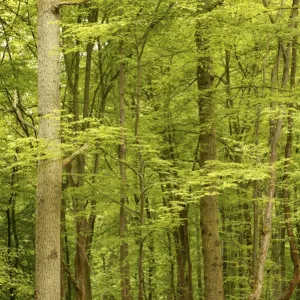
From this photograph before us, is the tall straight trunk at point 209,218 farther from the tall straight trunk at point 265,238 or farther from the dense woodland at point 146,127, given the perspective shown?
the tall straight trunk at point 265,238

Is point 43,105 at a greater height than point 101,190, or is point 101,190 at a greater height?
point 43,105

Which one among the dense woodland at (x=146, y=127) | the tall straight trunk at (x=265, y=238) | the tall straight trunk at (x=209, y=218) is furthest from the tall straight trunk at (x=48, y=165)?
the tall straight trunk at (x=209, y=218)

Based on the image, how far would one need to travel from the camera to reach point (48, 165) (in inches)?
267

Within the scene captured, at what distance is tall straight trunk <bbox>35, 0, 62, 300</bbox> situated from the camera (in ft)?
21.6

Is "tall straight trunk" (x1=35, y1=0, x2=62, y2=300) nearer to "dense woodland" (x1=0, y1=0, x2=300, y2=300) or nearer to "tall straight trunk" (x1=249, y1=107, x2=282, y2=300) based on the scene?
"dense woodland" (x1=0, y1=0, x2=300, y2=300)

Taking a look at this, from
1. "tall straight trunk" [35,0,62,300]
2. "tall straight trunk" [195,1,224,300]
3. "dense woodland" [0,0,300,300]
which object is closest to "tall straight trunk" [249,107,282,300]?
"dense woodland" [0,0,300,300]

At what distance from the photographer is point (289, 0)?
12.2m

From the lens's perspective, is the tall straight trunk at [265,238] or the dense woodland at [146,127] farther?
the tall straight trunk at [265,238]

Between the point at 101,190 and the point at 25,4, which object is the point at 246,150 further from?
the point at 25,4

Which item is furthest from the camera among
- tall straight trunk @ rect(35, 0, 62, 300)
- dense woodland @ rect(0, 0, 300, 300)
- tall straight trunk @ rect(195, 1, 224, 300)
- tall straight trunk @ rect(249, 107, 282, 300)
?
tall straight trunk @ rect(195, 1, 224, 300)

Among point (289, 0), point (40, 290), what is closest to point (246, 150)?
point (40, 290)

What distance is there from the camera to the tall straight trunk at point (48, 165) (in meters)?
6.58

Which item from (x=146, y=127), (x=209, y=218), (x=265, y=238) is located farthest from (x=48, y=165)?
(x=146, y=127)

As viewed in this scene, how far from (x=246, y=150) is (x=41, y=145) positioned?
320cm
